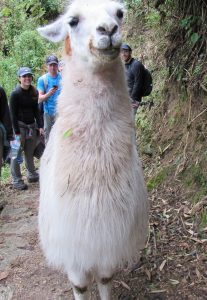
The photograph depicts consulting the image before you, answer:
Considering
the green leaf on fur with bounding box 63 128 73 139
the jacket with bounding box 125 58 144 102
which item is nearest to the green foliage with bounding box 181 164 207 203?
the jacket with bounding box 125 58 144 102

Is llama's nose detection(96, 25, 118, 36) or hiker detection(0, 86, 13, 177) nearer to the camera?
llama's nose detection(96, 25, 118, 36)

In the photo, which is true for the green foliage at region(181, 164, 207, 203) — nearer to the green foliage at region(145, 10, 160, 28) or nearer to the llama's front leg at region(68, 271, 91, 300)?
the llama's front leg at region(68, 271, 91, 300)

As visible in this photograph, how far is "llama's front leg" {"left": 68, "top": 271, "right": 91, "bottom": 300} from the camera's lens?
109 inches

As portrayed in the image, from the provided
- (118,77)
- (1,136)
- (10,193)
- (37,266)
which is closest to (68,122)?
(118,77)

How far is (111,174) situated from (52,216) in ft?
1.74

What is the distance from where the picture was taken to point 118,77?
241cm

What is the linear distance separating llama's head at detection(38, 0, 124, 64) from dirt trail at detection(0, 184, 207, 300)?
6.46 feet

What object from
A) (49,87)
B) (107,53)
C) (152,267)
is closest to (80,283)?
(152,267)

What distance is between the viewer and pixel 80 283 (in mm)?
2828

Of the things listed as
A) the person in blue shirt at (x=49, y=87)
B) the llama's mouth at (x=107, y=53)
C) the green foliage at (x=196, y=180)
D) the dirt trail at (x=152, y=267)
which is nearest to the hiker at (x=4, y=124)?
the person in blue shirt at (x=49, y=87)

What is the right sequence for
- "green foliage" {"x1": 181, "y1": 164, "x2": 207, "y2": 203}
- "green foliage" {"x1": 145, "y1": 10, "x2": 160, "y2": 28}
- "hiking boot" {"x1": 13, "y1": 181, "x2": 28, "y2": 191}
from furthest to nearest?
"green foliage" {"x1": 145, "y1": 10, "x2": 160, "y2": 28} < "hiking boot" {"x1": 13, "y1": 181, "x2": 28, "y2": 191} < "green foliage" {"x1": 181, "y1": 164, "x2": 207, "y2": 203}

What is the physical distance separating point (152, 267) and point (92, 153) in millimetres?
1623

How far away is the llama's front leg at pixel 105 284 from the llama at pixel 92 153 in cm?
27

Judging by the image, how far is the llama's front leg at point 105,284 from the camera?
2824 millimetres
